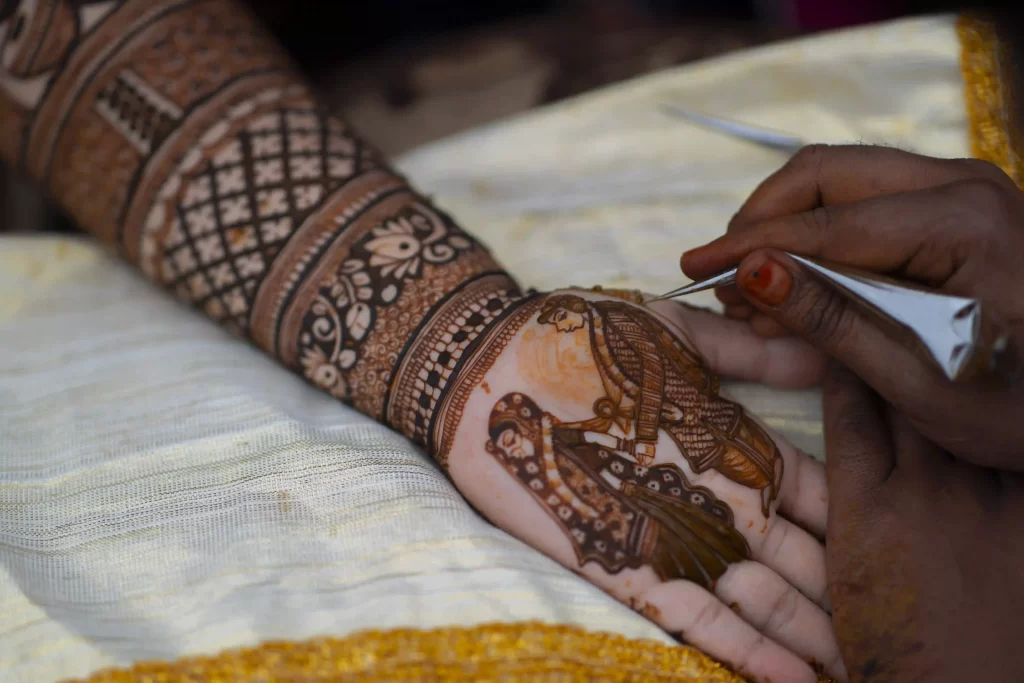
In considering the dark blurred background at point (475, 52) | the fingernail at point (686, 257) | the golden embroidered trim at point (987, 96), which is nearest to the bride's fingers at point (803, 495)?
the fingernail at point (686, 257)

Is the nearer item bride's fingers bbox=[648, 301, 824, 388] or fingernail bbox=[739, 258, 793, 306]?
fingernail bbox=[739, 258, 793, 306]

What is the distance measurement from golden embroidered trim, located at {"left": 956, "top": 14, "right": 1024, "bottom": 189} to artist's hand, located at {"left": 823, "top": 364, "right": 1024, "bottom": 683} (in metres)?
0.49

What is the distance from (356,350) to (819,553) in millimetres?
Result: 568

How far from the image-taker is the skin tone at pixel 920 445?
2.47 feet

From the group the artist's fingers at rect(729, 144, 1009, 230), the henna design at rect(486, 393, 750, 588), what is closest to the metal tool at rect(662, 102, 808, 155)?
the artist's fingers at rect(729, 144, 1009, 230)

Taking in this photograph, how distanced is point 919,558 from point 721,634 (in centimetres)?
21

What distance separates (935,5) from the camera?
1823 millimetres

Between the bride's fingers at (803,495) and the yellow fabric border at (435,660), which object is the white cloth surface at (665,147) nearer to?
the bride's fingers at (803,495)

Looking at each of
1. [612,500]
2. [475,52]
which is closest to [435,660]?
[612,500]

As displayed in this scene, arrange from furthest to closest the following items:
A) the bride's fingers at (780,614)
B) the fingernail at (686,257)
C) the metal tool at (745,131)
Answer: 1. the metal tool at (745,131)
2. the fingernail at (686,257)
3. the bride's fingers at (780,614)

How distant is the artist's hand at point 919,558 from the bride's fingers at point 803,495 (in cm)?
2

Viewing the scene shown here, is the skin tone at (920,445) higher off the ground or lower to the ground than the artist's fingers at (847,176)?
lower

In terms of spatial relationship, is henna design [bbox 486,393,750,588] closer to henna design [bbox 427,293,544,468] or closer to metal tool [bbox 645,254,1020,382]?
henna design [bbox 427,293,544,468]

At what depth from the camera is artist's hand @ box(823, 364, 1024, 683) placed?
29.0 inches
